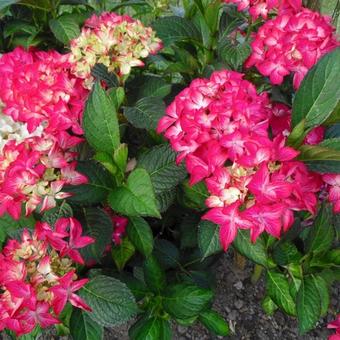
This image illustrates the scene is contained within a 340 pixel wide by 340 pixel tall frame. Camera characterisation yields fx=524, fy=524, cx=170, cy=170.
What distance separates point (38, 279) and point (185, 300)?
317 millimetres

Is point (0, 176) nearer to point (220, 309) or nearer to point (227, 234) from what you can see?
point (227, 234)

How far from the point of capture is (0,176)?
0.82 meters

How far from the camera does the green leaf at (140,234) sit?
3.11 ft

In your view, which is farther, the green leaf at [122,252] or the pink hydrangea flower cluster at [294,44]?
the green leaf at [122,252]

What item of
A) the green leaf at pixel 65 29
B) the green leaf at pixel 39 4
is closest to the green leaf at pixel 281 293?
the green leaf at pixel 65 29

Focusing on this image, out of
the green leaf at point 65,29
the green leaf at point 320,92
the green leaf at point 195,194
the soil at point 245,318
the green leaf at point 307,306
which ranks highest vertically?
the green leaf at point 320,92

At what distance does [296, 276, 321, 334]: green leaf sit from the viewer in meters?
0.86

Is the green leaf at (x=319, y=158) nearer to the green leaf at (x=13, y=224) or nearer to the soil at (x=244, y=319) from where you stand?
the green leaf at (x=13, y=224)

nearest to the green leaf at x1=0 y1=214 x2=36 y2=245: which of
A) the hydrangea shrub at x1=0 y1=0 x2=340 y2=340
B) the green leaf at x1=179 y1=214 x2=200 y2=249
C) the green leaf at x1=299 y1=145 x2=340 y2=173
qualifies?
the hydrangea shrub at x1=0 y1=0 x2=340 y2=340

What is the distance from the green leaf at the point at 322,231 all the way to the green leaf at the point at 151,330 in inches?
12.6

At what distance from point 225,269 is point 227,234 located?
694 millimetres

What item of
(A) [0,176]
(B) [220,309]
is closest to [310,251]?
(B) [220,309]

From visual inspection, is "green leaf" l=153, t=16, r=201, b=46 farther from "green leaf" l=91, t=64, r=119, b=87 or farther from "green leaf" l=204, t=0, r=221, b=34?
"green leaf" l=91, t=64, r=119, b=87

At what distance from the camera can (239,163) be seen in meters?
0.72
